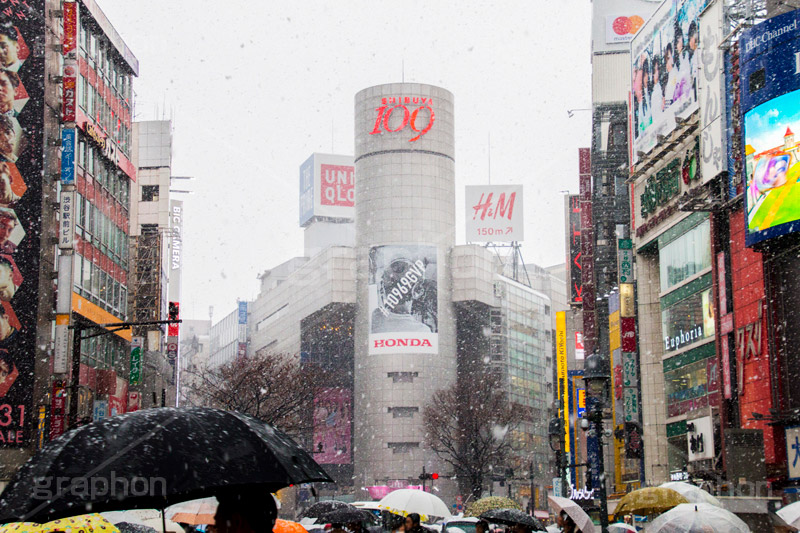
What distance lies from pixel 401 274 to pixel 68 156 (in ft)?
252

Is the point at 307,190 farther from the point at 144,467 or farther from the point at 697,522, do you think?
the point at 144,467

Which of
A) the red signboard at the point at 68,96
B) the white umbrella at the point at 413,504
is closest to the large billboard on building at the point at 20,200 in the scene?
the red signboard at the point at 68,96

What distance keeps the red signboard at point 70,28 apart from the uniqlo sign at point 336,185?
124 meters

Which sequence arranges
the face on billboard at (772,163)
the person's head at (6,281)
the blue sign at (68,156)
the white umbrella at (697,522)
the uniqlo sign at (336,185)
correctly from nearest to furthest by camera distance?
the white umbrella at (697,522) < the face on billboard at (772,163) < the person's head at (6,281) < the blue sign at (68,156) < the uniqlo sign at (336,185)

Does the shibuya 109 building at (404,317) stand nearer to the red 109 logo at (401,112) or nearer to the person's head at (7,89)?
the red 109 logo at (401,112)

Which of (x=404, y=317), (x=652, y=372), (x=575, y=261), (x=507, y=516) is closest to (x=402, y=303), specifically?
(x=404, y=317)

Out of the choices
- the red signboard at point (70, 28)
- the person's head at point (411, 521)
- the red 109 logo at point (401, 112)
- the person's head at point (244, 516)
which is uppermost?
the red 109 logo at point (401, 112)

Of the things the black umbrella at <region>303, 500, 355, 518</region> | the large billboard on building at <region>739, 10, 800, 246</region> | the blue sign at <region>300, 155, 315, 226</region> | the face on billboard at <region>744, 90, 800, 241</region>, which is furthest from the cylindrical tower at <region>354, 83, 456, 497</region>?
the black umbrella at <region>303, 500, 355, 518</region>

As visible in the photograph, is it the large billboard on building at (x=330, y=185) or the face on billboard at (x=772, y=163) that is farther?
the large billboard on building at (x=330, y=185)

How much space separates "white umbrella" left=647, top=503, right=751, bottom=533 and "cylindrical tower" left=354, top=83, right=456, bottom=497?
348ft

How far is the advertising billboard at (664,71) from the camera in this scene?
47.1m

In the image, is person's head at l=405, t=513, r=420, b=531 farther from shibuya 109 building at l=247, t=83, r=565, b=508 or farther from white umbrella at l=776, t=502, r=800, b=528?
shibuya 109 building at l=247, t=83, r=565, b=508

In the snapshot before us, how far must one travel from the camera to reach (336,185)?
171 meters

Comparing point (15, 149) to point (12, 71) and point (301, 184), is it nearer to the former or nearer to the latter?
point (12, 71)
